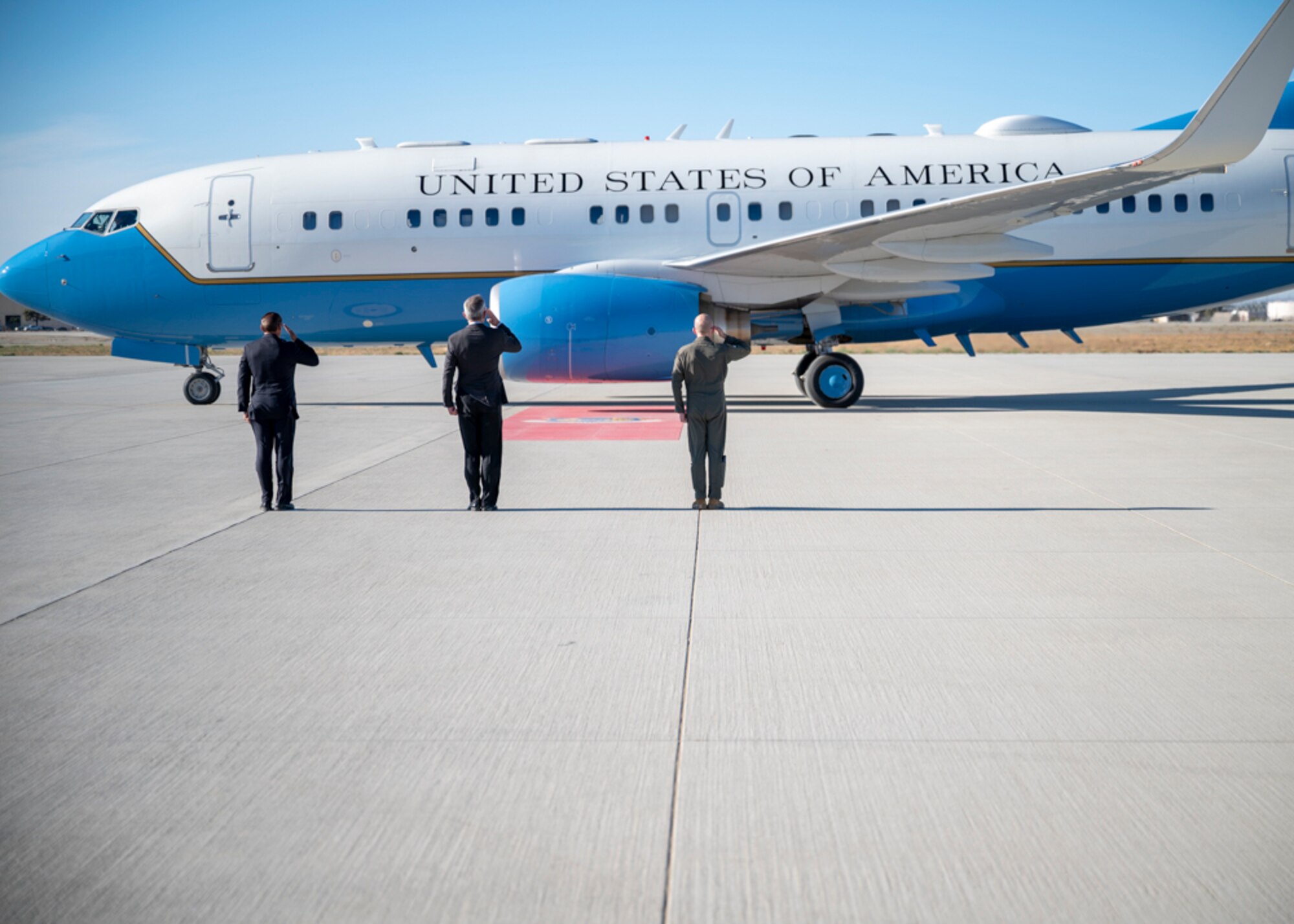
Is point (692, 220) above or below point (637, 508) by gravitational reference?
above

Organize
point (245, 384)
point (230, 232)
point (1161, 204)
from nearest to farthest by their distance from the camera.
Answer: point (245, 384) < point (1161, 204) < point (230, 232)

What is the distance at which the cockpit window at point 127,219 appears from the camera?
1753 cm

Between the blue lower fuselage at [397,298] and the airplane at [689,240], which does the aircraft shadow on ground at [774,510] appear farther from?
the blue lower fuselage at [397,298]

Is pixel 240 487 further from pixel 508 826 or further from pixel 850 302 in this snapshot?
pixel 850 302

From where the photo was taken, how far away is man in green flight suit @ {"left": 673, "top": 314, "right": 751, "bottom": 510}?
8602 mm

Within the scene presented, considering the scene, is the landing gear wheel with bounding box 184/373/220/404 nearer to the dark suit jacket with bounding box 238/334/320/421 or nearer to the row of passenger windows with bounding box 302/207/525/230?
the row of passenger windows with bounding box 302/207/525/230

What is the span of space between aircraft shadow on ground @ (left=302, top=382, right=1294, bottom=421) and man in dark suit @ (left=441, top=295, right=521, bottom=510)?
8252 millimetres

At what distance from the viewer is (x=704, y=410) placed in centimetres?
861

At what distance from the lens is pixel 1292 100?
17.4 meters

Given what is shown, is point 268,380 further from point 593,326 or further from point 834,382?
point 834,382

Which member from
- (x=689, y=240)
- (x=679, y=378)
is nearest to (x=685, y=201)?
(x=689, y=240)

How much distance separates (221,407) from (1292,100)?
1773 centimetres

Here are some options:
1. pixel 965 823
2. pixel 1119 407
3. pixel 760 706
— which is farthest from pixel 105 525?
pixel 1119 407

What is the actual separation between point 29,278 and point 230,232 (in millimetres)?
3389
